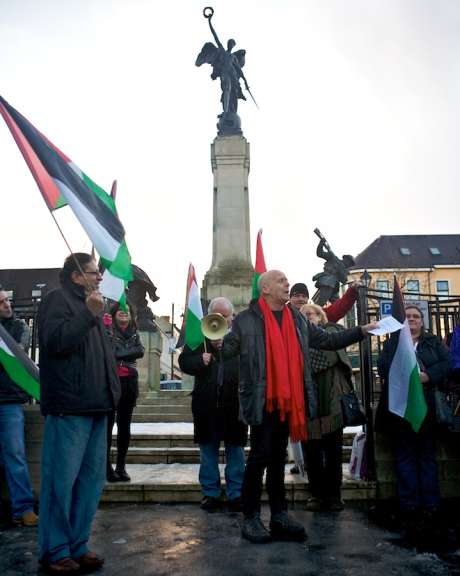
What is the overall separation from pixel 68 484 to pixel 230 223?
13.7 m

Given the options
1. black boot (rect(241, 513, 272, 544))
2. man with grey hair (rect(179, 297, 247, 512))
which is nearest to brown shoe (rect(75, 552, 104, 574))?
black boot (rect(241, 513, 272, 544))

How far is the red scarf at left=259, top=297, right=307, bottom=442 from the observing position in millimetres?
4316

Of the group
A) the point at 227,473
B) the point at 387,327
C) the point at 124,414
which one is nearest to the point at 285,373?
the point at 387,327

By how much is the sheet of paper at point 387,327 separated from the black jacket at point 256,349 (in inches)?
5.5

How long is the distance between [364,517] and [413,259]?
2286 inches

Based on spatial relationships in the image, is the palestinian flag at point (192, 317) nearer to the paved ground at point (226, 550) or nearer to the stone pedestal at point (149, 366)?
the paved ground at point (226, 550)

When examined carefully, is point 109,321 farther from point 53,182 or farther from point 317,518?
point 317,518

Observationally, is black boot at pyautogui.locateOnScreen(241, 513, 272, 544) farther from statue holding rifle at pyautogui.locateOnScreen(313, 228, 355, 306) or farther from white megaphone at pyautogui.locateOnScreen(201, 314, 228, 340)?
statue holding rifle at pyautogui.locateOnScreen(313, 228, 355, 306)

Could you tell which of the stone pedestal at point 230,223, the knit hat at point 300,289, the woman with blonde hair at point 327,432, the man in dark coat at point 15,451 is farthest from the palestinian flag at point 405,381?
the stone pedestal at point 230,223

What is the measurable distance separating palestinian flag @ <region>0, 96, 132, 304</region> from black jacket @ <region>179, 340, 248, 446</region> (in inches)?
67.2

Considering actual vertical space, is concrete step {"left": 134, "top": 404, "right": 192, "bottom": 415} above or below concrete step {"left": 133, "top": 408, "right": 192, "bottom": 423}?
above

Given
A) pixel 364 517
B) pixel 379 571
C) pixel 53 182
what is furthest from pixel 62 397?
pixel 364 517

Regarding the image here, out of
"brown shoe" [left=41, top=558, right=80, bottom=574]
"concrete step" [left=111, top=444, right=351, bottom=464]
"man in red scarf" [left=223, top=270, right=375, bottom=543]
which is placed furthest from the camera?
"concrete step" [left=111, top=444, right=351, bottom=464]

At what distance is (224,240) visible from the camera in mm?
16562
